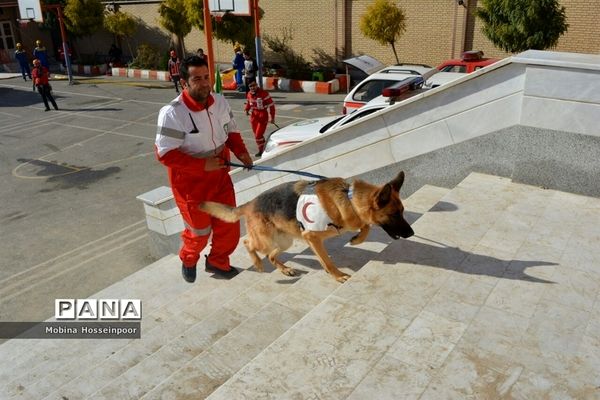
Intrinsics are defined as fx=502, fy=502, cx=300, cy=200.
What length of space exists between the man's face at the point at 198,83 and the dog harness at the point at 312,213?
135 centimetres

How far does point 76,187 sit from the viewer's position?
11188mm

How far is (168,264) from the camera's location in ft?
22.6

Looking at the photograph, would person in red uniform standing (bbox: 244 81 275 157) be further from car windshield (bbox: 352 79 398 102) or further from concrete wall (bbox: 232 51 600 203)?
concrete wall (bbox: 232 51 600 203)

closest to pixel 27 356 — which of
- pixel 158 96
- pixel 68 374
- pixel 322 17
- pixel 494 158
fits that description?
pixel 68 374

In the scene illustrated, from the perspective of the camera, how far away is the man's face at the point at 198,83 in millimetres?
4691

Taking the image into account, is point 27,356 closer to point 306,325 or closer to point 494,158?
point 306,325

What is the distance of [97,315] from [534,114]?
5158 mm

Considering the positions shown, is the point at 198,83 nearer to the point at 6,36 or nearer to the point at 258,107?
the point at 258,107

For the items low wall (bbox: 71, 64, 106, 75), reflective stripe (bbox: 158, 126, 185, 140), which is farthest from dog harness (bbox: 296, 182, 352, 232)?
low wall (bbox: 71, 64, 106, 75)

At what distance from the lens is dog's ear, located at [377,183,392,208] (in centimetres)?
400

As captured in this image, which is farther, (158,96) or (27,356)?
(158,96)

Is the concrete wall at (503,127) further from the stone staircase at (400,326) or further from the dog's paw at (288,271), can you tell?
the dog's paw at (288,271)

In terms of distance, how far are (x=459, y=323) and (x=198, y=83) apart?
3100 mm

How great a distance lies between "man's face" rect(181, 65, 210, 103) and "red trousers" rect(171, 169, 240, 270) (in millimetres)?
777
